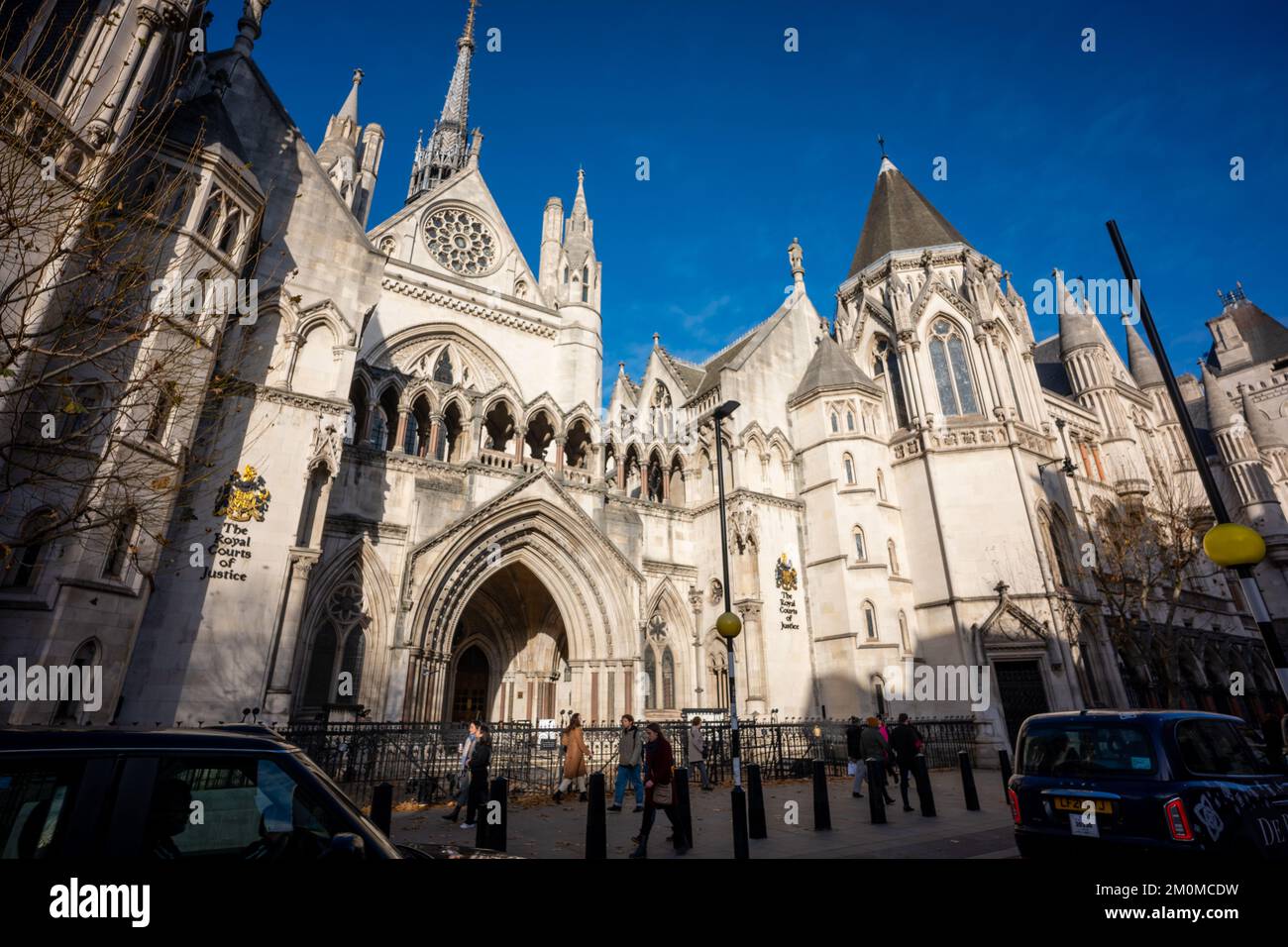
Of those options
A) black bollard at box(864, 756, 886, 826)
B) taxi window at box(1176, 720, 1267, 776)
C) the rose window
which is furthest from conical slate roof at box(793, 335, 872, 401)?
taxi window at box(1176, 720, 1267, 776)

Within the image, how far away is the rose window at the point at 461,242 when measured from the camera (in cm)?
2866

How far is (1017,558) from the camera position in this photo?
74.7 ft

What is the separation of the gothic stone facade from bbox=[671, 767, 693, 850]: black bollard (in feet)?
31.1

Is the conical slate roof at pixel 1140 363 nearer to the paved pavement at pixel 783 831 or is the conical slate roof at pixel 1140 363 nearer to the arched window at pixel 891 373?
the arched window at pixel 891 373

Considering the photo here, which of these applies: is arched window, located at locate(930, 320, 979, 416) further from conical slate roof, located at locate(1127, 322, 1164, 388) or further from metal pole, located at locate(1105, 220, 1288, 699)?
conical slate roof, located at locate(1127, 322, 1164, 388)

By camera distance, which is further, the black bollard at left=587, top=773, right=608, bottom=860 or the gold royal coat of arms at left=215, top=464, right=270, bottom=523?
the gold royal coat of arms at left=215, top=464, right=270, bottom=523

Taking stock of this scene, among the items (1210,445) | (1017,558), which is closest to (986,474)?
(1017,558)

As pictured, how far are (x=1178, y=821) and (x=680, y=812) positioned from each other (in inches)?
211

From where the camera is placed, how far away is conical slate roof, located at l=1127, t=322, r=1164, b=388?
41500 millimetres

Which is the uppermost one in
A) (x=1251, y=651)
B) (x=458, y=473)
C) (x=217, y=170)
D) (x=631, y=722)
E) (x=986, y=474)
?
(x=217, y=170)

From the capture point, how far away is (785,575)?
76.4 feet
